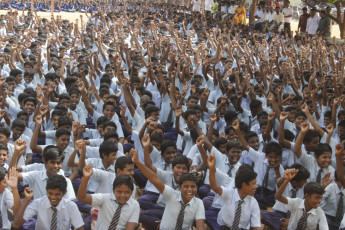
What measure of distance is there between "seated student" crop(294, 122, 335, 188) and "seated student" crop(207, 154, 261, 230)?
0.91 meters

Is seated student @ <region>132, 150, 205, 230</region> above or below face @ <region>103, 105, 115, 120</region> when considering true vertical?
below

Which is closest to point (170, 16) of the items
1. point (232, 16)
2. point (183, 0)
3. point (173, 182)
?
point (232, 16)

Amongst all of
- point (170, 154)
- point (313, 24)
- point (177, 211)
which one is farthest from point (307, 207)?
point (313, 24)

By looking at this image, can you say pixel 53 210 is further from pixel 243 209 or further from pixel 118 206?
pixel 243 209

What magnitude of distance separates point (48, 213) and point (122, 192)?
53 cm

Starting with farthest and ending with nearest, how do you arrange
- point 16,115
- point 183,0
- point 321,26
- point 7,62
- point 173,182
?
point 183,0 < point 321,26 < point 7,62 < point 16,115 < point 173,182

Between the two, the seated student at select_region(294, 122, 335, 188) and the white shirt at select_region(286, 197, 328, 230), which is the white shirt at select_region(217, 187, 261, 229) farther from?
the seated student at select_region(294, 122, 335, 188)

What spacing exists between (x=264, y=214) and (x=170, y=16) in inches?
517

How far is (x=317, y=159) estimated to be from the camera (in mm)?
4277

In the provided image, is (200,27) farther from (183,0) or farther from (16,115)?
(183,0)

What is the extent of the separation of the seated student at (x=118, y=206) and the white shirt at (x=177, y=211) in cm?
28

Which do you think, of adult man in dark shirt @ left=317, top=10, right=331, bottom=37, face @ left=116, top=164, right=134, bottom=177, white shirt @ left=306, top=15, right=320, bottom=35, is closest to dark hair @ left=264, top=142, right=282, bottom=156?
face @ left=116, top=164, right=134, bottom=177

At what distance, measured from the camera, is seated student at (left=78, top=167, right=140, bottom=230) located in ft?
10.6

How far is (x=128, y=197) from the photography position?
129 inches
